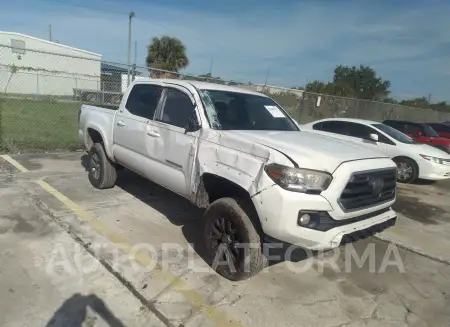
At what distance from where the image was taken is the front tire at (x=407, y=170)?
931 cm

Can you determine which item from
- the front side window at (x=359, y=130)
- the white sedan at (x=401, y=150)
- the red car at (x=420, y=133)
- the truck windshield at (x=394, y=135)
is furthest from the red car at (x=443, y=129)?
the front side window at (x=359, y=130)

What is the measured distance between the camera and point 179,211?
547 cm

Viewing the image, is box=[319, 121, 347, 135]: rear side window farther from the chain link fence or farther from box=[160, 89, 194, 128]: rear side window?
box=[160, 89, 194, 128]: rear side window

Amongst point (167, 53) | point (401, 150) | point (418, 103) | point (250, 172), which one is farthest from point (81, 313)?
point (418, 103)

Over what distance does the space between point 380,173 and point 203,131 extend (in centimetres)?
185

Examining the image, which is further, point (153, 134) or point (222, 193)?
point (153, 134)

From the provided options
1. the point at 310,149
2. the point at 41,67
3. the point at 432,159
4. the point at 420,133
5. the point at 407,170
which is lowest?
the point at 407,170

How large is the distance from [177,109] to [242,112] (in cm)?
81

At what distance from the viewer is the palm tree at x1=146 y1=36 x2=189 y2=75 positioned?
149 ft

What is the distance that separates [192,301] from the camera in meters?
3.22

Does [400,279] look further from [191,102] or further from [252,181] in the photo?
[191,102]

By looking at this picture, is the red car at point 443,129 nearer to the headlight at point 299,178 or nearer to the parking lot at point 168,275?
the parking lot at point 168,275

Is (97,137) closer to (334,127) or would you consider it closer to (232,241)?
(232,241)

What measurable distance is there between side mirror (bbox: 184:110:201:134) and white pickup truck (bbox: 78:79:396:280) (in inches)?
0.6
